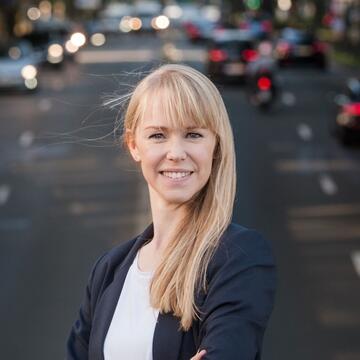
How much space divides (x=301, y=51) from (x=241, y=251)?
173ft

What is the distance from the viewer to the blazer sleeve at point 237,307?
3.11 meters

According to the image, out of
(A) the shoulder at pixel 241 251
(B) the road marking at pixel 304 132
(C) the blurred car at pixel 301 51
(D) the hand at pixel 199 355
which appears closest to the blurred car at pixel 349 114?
(B) the road marking at pixel 304 132

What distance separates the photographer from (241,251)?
10.5 feet

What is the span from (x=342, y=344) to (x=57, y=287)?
365cm

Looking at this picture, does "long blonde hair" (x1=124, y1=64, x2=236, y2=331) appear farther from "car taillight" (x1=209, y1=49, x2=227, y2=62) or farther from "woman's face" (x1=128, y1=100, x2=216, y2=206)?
"car taillight" (x1=209, y1=49, x2=227, y2=62)

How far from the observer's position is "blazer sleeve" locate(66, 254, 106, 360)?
357cm

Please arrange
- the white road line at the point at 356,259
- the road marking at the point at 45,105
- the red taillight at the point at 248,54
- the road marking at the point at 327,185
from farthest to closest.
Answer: the red taillight at the point at 248,54, the road marking at the point at 45,105, the road marking at the point at 327,185, the white road line at the point at 356,259

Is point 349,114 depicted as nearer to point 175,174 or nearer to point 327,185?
point 327,185

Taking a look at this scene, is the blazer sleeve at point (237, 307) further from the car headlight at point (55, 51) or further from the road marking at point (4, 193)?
the car headlight at point (55, 51)

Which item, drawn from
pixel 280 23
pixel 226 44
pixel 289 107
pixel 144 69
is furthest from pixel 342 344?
pixel 280 23

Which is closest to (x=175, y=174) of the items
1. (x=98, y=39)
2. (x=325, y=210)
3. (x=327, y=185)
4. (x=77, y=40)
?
(x=325, y=210)

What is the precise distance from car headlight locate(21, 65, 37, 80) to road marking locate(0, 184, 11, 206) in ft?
61.9

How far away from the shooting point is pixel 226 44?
43.1 metres

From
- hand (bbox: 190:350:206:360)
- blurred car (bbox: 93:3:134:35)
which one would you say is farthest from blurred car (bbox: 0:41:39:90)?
blurred car (bbox: 93:3:134:35)
